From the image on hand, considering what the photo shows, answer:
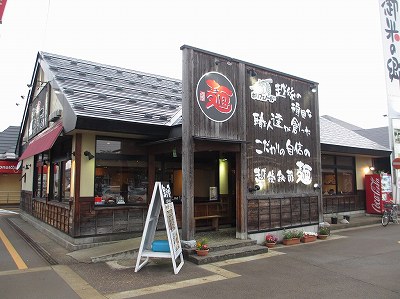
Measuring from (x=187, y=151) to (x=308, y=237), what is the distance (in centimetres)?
500

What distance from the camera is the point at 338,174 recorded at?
15711mm

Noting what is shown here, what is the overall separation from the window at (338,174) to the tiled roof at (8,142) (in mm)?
19142

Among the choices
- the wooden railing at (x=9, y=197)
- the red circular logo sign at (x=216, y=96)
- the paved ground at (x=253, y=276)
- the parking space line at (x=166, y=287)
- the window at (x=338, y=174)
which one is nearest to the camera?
the parking space line at (x=166, y=287)

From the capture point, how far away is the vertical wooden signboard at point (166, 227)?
698 centimetres

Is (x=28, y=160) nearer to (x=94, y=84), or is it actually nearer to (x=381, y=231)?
(x=94, y=84)

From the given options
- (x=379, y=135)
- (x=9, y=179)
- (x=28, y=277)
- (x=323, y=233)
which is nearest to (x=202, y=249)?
(x=28, y=277)

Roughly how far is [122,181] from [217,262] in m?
3.87

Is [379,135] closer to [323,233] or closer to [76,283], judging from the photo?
[323,233]

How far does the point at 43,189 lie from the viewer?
13758mm

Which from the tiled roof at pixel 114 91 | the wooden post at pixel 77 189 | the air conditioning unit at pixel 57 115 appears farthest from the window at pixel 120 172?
the air conditioning unit at pixel 57 115

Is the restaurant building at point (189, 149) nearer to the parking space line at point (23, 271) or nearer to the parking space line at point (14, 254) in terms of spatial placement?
the parking space line at point (14, 254)

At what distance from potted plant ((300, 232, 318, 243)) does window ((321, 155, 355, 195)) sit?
5.01 metres

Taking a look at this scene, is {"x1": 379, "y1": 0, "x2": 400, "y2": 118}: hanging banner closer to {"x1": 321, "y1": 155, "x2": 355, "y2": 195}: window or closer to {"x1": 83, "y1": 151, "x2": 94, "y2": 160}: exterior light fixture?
{"x1": 321, "y1": 155, "x2": 355, "y2": 195}: window

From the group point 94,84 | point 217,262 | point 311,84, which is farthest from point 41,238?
point 311,84
